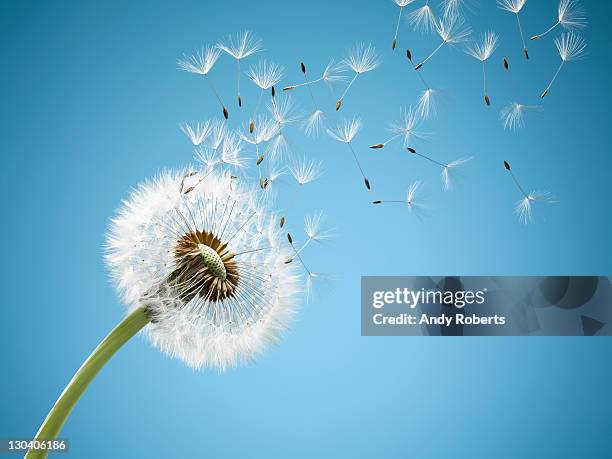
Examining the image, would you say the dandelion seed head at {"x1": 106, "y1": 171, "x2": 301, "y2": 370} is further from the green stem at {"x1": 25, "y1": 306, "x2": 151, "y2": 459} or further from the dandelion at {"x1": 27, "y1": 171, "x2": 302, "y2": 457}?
the green stem at {"x1": 25, "y1": 306, "x2": 151, "y2": 459}

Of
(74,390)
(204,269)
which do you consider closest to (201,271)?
(204,269)

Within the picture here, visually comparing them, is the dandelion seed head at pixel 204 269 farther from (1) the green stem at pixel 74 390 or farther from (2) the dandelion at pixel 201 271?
(1) the green stem at pixel 74 390

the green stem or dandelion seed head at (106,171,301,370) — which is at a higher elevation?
dandelion seed head at (106,171,301,370)

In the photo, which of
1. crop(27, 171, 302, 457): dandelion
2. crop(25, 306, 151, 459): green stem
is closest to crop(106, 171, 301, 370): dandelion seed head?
crop(27, 171, 302, 457): dandelion

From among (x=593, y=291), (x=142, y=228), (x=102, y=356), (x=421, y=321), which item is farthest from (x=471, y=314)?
(x=102, y=356)

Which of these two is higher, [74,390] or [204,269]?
[204,269]

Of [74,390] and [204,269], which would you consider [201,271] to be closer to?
[204,269]

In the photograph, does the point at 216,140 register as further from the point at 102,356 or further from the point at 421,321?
the point at 421,321
